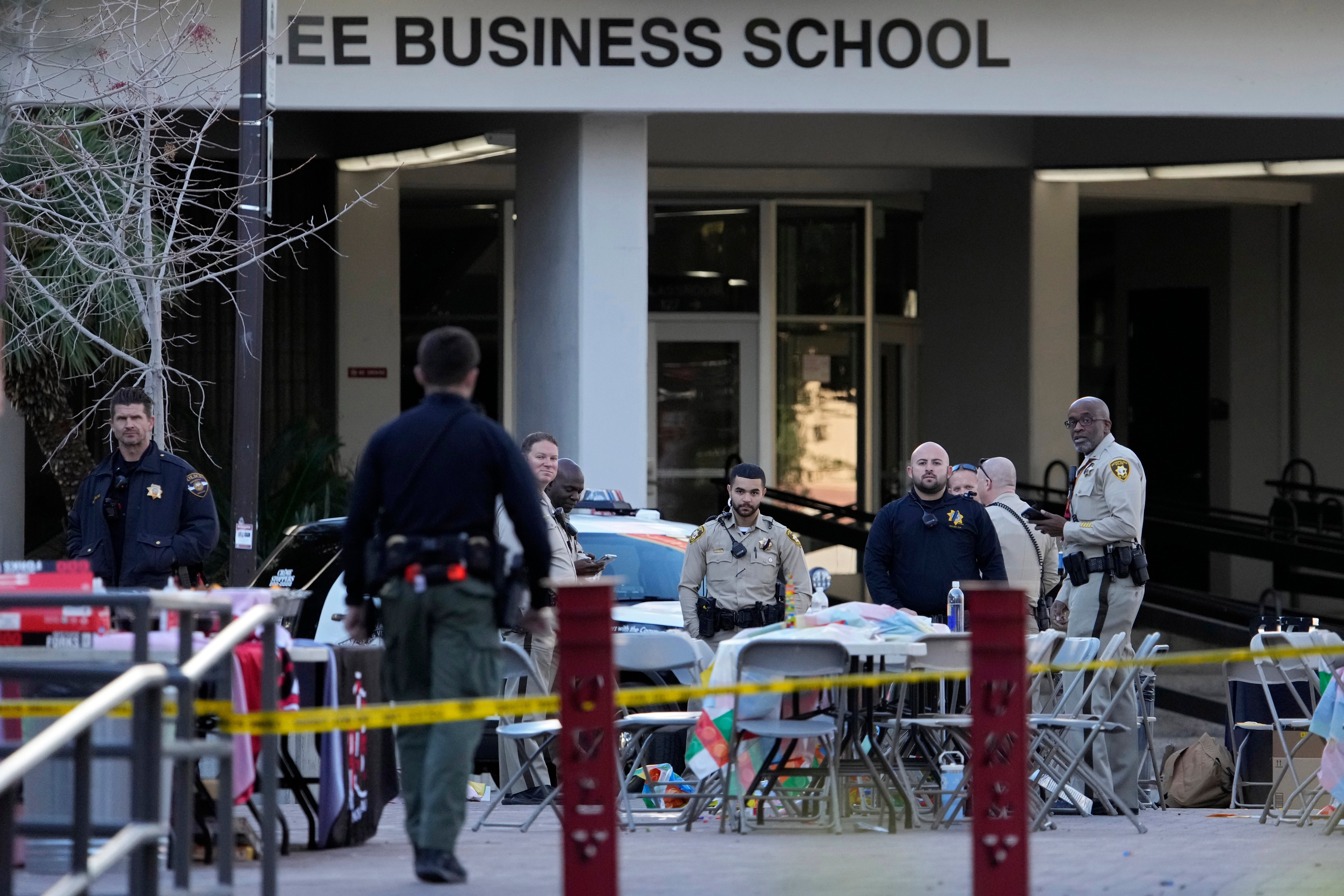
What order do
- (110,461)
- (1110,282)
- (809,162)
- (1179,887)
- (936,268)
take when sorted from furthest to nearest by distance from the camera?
(1110,282) → (936,268) → (809,162) → (110,461) → (1179,887)

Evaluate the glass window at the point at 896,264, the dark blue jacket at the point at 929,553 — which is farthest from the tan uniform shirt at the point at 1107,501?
the glass window at the point at 896,264

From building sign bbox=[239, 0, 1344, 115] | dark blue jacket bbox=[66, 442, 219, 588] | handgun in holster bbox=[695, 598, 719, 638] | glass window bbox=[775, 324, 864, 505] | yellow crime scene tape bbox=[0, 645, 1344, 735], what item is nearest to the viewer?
yellow crime scene tape bbox=[0, 645, 1344, 735]

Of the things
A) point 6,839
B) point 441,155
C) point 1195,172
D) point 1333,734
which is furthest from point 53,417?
point 6,839

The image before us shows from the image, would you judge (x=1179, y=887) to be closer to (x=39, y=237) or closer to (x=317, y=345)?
(x=39, y=237)

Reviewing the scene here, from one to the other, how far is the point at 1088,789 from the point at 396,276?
32.3 ft

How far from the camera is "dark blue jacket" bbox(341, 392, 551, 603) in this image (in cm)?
563

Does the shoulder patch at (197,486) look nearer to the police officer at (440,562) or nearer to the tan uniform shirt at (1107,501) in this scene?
the police officer at (440,562)

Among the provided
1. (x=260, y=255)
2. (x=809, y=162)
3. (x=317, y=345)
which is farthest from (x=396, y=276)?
(x=260, y=255)

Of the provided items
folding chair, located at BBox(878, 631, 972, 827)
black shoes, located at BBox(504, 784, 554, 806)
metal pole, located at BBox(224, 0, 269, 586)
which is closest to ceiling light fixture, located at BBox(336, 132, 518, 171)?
metal pole, located at BBox(224, 0, 269, 586)

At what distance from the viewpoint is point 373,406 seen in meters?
17.1

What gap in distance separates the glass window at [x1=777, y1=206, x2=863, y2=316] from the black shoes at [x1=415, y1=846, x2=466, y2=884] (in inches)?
521

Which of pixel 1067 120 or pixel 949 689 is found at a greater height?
pixel 1067 120

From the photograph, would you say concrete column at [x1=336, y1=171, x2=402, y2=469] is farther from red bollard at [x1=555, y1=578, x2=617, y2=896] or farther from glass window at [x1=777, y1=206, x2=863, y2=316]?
red bollard at [x1=555, y1=578, x2=617, y2=896]

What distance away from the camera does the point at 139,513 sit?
8172 millimetres
